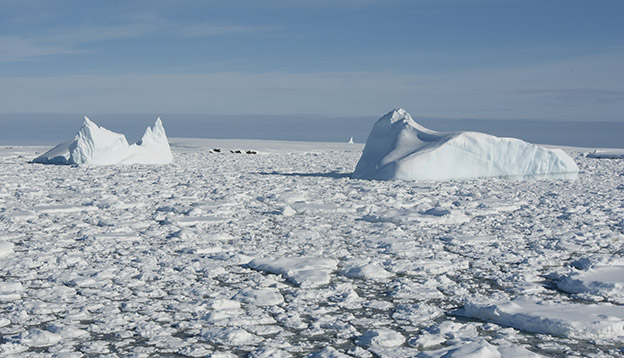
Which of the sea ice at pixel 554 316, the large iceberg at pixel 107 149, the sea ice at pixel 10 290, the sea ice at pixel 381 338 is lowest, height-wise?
the sea ice at pixel 10 290

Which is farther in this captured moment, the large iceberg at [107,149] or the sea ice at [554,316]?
the large iceberg at [107,149]

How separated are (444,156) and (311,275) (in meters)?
7.17

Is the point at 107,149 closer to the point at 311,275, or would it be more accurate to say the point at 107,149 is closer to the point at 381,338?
the point at 311,275

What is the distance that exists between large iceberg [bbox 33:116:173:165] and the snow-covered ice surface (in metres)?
6.13

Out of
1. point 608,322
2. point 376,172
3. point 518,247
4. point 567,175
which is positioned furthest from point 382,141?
point 608,322

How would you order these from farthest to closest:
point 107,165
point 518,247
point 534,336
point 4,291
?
point 107,165, point 518,247, point 4,291, point 534,336

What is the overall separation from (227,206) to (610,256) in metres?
4.63

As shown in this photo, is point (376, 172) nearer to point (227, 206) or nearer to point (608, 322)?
point (227, 206)

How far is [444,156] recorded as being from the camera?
11.1m

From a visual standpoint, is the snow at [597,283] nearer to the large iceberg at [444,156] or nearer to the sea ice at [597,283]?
the sea ice at [597,283]

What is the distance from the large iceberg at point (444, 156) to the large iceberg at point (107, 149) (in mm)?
6686

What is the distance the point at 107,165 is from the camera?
14.9m

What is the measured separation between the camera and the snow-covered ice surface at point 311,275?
125 inches

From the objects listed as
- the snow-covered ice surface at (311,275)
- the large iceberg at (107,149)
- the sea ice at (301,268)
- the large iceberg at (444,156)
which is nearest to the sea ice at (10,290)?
the snow-covered ice surface at (311,275)
